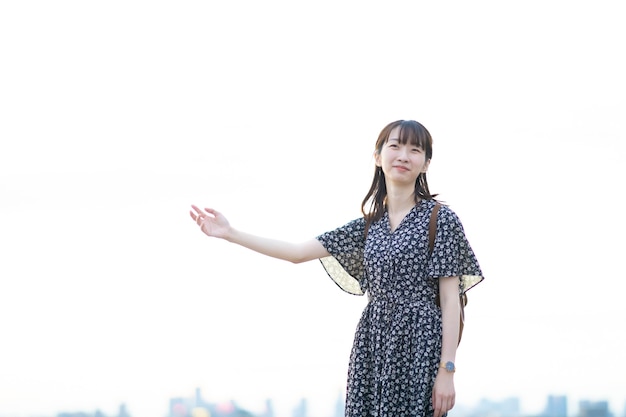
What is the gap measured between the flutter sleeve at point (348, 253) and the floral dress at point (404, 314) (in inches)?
4.9

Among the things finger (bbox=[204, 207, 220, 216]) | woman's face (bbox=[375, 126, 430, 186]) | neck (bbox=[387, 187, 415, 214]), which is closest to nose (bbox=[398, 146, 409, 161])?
woman's face (bbox=[375, 126, 430, 186])

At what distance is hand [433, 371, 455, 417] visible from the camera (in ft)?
14.3

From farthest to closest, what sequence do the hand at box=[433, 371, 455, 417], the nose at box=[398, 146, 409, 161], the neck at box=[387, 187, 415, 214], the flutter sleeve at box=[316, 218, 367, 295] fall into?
1. the flutter sleeve at box=[316, 218, 367, 295]
2. the neck at box=[387, 187, 415, 214]
3. the nose at box=[398, 146, 409, 161]
4. the hand at box=[433, 371, 455, 417]

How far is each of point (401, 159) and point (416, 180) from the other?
16 centimetres

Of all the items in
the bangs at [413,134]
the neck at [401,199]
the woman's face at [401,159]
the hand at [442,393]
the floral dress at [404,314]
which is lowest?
the hand at [442,393]

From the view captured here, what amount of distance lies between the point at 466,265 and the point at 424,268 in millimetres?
141

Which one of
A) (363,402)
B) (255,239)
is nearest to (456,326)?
(363,402)

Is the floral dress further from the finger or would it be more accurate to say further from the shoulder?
the finger

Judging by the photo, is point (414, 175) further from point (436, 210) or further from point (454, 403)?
point (454, 403)

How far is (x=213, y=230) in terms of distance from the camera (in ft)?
15.0

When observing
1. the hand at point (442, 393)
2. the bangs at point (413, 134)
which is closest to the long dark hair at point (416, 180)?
the bangs at point (413, 134)

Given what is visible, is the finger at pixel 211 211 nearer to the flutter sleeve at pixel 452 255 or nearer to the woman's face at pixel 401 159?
the woman's face at pixel 401 159

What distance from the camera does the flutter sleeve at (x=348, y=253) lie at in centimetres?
468

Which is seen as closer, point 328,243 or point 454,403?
point 454,403
